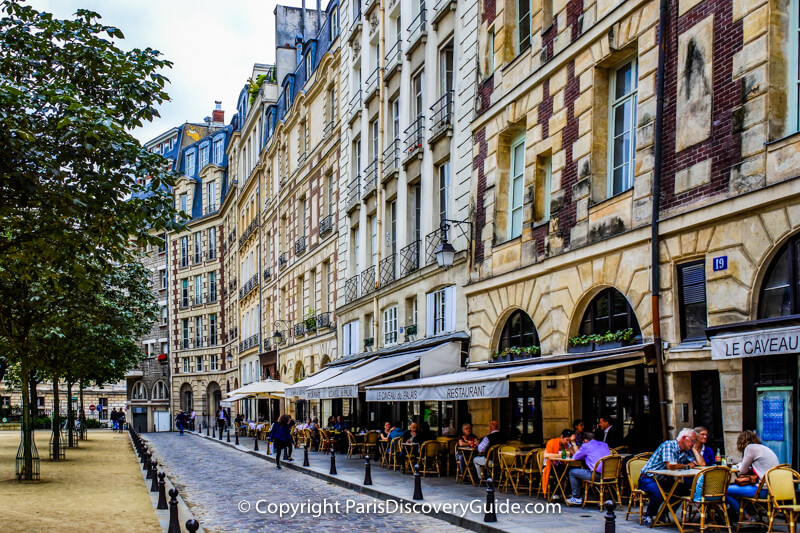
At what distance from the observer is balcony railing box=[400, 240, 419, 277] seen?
23906 millimetres

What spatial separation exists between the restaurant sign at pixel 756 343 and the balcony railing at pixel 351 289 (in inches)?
757

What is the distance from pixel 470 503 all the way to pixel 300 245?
85.6 feet

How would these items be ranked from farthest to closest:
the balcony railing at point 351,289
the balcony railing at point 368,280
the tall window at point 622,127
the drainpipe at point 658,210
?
the balcony railing at point 351,289 < the balcony railing at point 368,280 < the tall window at point 622,127 < the drainpipe at point 658,210

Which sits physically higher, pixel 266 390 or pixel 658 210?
pixel 658 210

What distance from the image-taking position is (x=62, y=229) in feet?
36.7

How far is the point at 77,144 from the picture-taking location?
11.3 metres

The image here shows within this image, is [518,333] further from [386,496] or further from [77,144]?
[77,144]

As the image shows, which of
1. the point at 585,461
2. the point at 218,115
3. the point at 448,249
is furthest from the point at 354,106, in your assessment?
the point at 218,115

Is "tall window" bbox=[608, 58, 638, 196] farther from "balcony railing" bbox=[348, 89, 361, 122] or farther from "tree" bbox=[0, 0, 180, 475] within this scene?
"balcony railing" bbox=[348, 89, 361, 122]

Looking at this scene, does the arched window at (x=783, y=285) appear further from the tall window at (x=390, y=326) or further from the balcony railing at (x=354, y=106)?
the balcony railing at (x=354, y=106)

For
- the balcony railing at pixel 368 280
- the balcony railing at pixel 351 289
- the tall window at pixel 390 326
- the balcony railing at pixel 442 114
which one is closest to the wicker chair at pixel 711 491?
the balcony railing at pixel 442 114

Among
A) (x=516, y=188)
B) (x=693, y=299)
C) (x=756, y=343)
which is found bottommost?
(x=756, y=343)

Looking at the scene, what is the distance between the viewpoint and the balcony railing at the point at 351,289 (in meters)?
30.0

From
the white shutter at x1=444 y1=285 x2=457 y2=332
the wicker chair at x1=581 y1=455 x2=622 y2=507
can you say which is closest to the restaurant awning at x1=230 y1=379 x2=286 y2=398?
the white shutter at x1=444 y1=285 x2=457 y2=332
